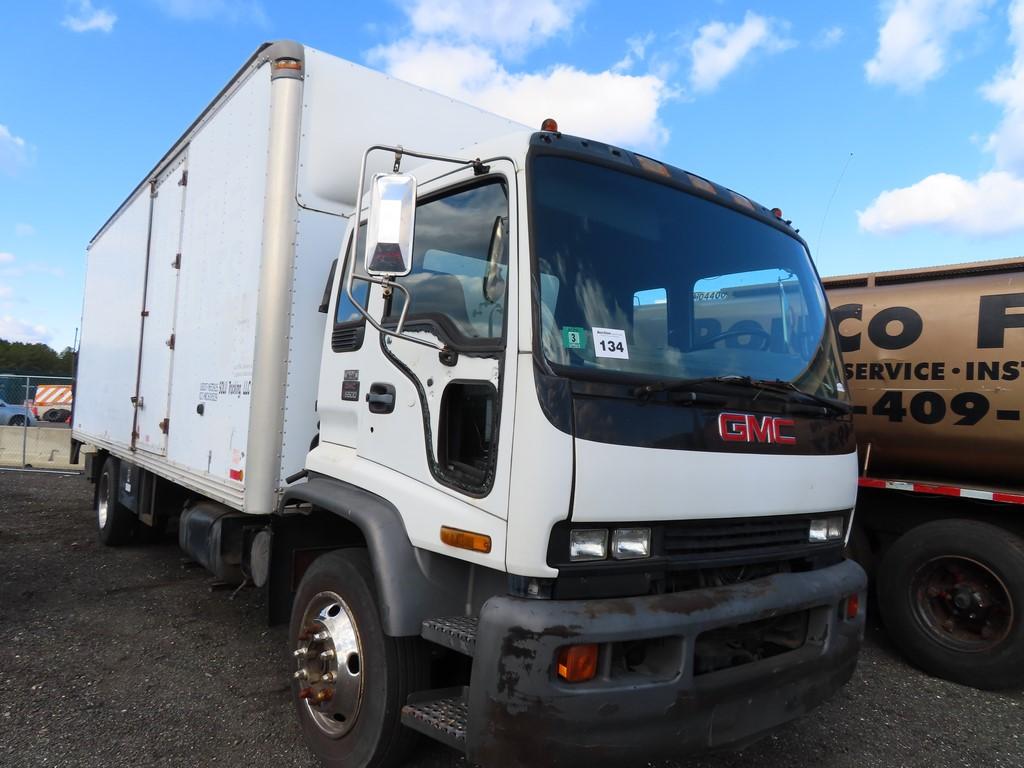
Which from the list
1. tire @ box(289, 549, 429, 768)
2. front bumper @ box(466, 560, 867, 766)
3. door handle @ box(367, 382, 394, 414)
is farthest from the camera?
door handle @ box(367, 382, 394, 414)

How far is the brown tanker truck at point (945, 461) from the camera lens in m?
4.30

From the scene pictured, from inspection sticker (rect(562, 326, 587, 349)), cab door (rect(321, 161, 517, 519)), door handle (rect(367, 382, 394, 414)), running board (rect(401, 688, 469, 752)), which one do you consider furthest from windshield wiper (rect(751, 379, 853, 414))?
running board (rect(401, 688, 469, 752))

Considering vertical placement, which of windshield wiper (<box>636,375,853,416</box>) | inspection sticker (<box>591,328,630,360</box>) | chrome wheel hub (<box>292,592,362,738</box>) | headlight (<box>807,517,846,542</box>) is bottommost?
chrome wheel hub (<box>292,592,362,738</box>)

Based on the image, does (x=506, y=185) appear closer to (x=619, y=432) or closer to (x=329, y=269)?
(x=619, y=432)

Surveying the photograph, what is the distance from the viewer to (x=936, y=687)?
4309mm

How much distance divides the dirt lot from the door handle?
60.4 inches

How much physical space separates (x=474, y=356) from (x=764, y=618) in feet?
4.60

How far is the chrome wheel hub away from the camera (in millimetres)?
2906

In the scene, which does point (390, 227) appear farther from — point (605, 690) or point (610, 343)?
point (605, 690)

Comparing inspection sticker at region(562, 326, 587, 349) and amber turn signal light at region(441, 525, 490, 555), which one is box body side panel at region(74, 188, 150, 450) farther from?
inspection sticker at region(562, 326, 587, 349)

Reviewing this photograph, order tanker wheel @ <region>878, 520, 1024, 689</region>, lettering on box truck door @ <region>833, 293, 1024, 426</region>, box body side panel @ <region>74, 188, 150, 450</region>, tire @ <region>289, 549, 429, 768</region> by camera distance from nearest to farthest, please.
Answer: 1. tire @ <region>289, 549, 429, 768</region>
2. tanker wheel @ <region>878, 520, 1024, 689</region>
3. lettering on box truck door @ <region>833, 293, 1024, 426</region>
4. box body side panel @ <region>74, 188, 150, 450</region>

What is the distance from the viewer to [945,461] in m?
4.74

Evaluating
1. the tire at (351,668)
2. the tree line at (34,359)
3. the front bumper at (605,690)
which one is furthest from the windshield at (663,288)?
the tree line at (34,359)

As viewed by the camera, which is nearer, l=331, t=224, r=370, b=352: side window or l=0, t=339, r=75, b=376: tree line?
l=331, t=224, r=370, b=352: side window
